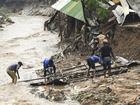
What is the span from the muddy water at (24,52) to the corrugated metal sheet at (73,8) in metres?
3.02

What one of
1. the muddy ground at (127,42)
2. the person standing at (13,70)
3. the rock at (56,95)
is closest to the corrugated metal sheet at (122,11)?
the muddy ground at (127,42)

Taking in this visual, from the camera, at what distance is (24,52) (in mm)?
30750

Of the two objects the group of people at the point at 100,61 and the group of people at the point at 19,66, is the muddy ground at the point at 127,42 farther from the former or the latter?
the group of people at the point at 19,66

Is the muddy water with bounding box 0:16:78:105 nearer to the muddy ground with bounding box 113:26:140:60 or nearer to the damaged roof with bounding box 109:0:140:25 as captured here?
the muddy ground with bounding box 113:26:140:60

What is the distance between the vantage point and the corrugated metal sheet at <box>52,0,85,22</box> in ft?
87.4

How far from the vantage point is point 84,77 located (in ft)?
63.2

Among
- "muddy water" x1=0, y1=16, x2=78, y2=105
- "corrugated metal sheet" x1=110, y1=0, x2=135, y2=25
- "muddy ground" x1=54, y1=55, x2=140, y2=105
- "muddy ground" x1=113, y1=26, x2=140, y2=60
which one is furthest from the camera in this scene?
"corrugated metal sheet" x1=110, y1=0, x2=135, y2=25

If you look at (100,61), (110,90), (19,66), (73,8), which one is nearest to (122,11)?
(73,8)

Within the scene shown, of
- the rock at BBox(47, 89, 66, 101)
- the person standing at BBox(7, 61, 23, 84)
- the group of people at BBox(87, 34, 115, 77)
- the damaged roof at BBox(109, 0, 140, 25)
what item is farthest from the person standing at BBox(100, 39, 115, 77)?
the damaged roof at BBox(109, 0, 140, 25)

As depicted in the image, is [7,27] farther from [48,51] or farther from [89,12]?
[89,12]

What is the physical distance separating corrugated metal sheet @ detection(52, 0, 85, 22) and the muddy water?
9.91 feet

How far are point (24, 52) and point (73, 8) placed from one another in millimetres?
5420

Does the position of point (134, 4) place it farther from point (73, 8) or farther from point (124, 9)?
point (73, 8)

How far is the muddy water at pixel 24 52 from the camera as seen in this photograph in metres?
18.4
